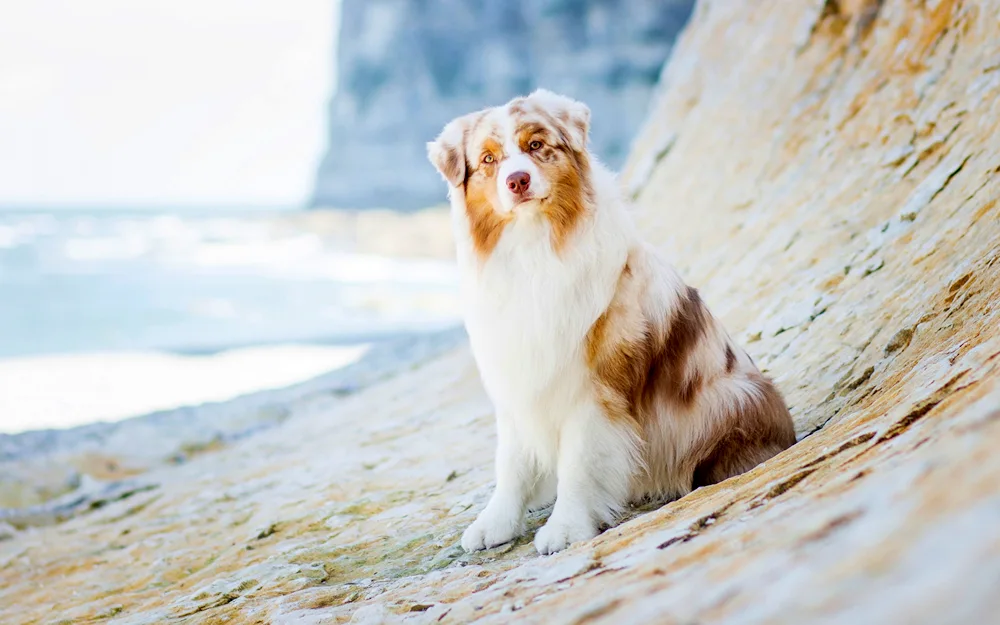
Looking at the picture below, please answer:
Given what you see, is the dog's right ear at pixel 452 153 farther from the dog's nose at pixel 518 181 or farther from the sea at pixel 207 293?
the sea at pixel 207 293

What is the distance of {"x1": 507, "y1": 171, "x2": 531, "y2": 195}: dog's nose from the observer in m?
2.84

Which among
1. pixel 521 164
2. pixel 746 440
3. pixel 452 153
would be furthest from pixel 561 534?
pixel 452 153

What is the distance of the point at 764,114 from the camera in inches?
255

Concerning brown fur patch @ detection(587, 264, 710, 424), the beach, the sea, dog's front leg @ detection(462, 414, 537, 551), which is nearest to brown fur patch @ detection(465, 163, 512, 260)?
brown fur patch @ detection(587, 264, 710, 424)

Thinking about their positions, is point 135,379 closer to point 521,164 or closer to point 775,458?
point 521,164

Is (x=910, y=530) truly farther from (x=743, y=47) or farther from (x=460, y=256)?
(x=743, y=47)

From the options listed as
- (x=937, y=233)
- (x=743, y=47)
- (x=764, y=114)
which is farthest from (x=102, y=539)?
(x=743, y=47)

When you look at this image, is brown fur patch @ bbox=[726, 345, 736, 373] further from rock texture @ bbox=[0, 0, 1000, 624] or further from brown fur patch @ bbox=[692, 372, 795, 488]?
rock texture @ bbox=[0, 0, 1000, 624]

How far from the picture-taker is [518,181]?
2842mm

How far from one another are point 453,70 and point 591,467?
49.9 metres

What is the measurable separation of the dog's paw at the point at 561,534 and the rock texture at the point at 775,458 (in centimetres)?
14

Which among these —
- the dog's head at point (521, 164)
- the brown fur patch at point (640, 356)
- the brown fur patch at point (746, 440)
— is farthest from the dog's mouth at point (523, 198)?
the brown fur patch at point (746, 440)

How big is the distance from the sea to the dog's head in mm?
12033

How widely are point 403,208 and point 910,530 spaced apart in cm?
4649
